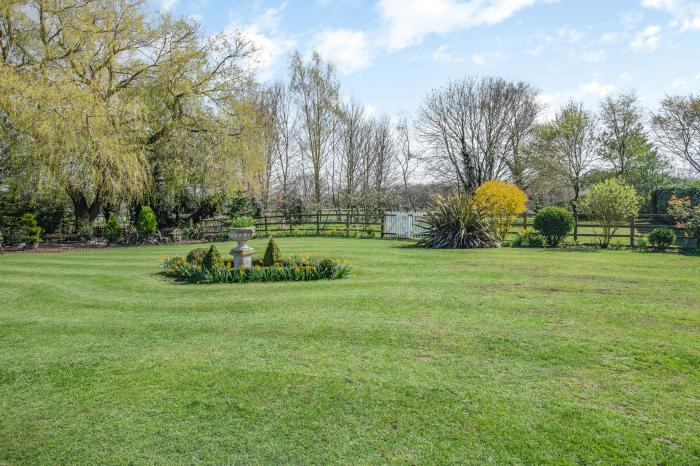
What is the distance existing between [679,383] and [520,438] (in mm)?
1859

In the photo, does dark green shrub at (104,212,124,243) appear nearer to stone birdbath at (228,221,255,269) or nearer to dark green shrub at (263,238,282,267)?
stone birdbath at (228,221,255,269)

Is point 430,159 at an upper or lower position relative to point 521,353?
upper

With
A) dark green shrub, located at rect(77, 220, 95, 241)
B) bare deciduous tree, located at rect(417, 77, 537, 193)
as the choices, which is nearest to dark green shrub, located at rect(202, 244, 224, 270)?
dark green shrub, located at rect(77, 220, 95, 241)

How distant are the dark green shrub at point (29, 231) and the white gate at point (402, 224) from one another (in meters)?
14.7

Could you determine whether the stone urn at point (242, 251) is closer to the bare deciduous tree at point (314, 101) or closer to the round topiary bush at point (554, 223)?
the round topiary bush at point (554, 223)

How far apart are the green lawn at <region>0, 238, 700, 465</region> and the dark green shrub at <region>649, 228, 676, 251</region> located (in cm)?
679

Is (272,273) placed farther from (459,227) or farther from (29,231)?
(29,231)

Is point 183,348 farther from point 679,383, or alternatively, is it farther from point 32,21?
point 32,21

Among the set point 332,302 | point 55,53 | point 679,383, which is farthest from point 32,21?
point 679,383

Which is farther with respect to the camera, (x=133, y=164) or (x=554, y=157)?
(x=554, y=157)

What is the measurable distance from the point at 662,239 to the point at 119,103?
21735mm

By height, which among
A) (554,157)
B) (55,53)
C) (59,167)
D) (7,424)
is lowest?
(7,424)

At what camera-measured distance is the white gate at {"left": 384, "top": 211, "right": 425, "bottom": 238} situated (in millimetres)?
20641

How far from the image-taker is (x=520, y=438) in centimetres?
323
